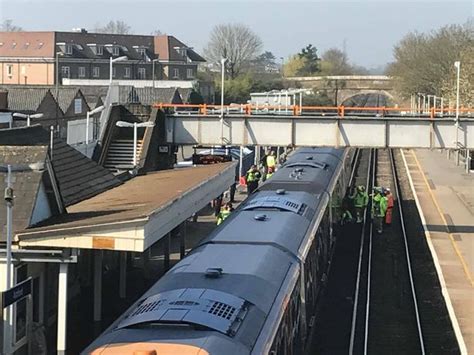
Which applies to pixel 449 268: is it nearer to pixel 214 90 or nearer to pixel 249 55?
pixel 214 90

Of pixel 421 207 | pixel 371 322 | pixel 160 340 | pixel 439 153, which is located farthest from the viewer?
pixel 439 153

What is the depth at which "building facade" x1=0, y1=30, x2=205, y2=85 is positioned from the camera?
88.5m

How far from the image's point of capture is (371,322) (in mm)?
18156

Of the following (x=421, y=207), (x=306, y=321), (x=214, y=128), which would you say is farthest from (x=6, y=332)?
(x=421, y=207)

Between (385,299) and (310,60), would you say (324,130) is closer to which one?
(385,299)

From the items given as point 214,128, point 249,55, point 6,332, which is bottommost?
point 6,332

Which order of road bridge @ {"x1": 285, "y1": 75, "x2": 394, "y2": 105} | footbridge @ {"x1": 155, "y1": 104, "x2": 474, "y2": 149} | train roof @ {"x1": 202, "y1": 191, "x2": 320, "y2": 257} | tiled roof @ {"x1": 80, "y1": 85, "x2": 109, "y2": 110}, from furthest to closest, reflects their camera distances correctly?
road bridge @ {"x1": 285, "y1": 75, "x2": 394, "y2": 105} < tiled roof @ {"x1": 80, "y1": 85, "x2": 109, "y2": 110} < footbridge @ {"x1": 155, "y1": 104, "x2": 474, "y2": 149} < train roof @ {"x1": 202, "y1": 191, "x2": 320, "y2": 257}

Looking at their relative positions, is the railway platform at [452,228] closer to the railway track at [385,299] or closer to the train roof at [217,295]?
the railway track at [385,299]

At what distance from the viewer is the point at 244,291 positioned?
387 inches

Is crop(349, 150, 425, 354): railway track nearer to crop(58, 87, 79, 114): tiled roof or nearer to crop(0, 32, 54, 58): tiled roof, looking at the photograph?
crop(58, 87, 79, 114): tiled roof

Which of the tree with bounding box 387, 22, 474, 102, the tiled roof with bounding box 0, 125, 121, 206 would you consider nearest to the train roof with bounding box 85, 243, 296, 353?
the tiled roof with bounding box 0, 125, 121, 206

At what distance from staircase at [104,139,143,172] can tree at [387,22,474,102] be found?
40.4 m

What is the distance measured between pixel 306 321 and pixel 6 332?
5048 millimetres

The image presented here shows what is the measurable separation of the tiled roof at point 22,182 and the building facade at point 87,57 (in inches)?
2926
